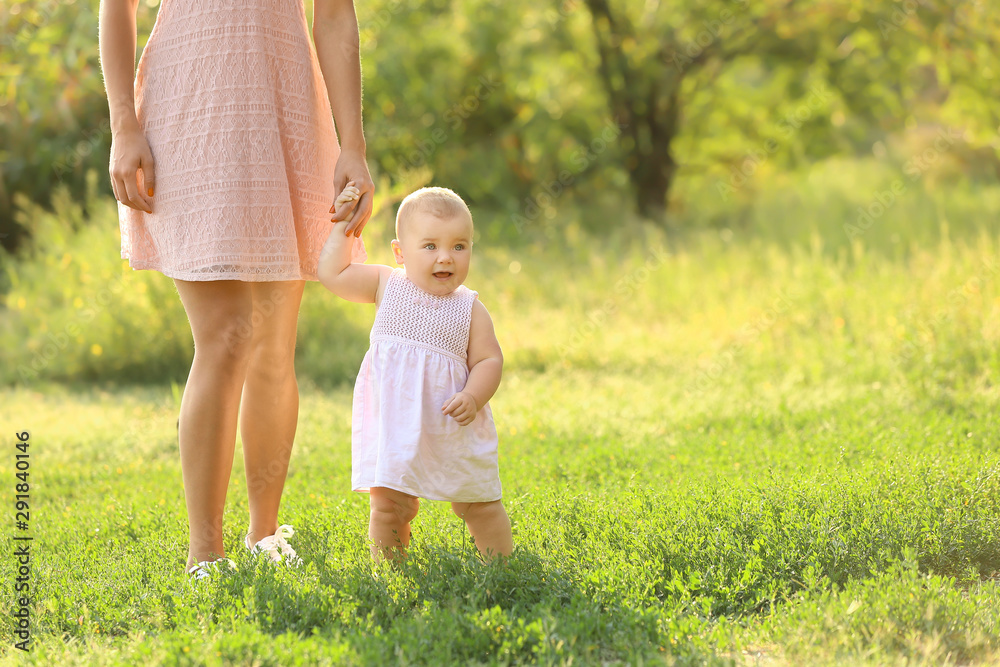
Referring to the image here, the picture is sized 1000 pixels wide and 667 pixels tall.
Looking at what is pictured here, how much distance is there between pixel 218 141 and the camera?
2641 mm

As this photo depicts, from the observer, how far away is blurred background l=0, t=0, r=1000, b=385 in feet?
21.6

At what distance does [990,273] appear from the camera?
242 inches

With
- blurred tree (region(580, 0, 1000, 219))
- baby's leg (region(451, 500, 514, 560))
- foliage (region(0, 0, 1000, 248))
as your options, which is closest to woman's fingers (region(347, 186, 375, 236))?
baby's leg (region(451, 500, 514, 560))

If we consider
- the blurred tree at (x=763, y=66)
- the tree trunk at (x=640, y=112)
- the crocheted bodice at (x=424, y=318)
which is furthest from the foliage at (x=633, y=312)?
the tree trunk at (x=640, y=112)

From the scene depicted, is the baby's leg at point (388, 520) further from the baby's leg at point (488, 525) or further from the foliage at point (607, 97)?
the foliage at point (607, 97)

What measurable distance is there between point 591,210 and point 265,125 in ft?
35.5

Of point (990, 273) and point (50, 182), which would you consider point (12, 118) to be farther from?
point (990, 273)

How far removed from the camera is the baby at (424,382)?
2537 millimetres

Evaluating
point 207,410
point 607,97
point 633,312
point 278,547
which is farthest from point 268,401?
point 607,97

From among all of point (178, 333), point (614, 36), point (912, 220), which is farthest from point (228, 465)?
point (614, 36)

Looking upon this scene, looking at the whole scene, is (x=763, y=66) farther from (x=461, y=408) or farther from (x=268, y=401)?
(x=461, y=408)

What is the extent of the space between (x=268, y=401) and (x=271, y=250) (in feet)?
1.71

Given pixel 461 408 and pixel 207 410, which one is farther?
pixel 207 410

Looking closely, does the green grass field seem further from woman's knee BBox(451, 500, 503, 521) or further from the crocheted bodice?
the crocheted bodice
